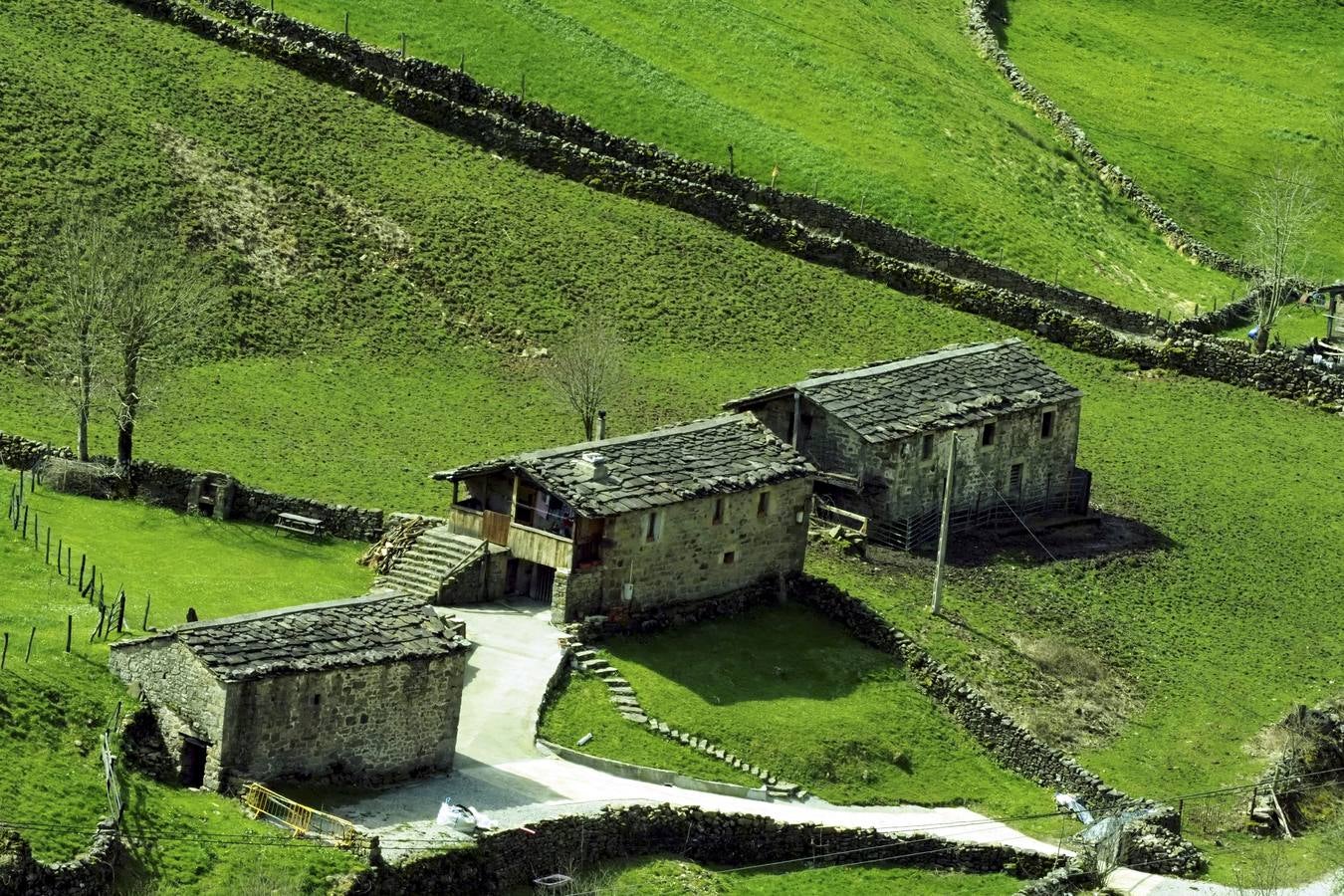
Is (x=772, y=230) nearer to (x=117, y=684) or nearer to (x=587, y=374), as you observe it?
(x=587, y=374)

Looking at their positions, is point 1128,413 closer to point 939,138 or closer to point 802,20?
point 939,138

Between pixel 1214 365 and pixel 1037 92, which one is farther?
pixel 1037 92

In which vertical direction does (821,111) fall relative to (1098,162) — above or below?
above

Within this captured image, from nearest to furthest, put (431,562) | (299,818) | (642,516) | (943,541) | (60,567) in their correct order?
(299,818) < (60,567) < (642,516) < (431,562) < (943,541)

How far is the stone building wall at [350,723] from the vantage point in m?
55.3

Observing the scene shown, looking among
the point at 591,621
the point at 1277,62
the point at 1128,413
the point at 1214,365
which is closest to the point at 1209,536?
the point at 1128,413

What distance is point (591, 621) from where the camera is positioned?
68750mm

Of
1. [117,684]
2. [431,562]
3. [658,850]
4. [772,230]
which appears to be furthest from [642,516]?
[772,230]

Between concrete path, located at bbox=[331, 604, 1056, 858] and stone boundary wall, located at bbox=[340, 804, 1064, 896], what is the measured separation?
0.49 meters

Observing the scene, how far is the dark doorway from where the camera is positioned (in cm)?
5478

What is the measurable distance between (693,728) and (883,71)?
206 feet

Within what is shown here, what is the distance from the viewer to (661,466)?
71250mm

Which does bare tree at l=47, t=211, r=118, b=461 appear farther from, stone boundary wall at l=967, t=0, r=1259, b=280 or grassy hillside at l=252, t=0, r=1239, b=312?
stone boundary wall at l=967, t=0, r=1259, b=280

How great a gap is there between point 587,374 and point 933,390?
10514mm
